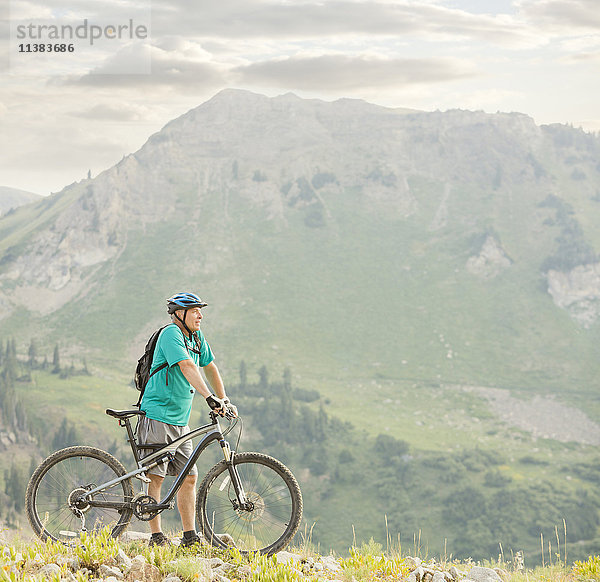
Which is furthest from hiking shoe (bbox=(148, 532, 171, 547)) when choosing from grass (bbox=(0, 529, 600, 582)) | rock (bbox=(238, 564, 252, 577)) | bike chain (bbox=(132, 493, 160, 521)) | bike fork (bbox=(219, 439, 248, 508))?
rock (bbox=(238, 564, 252, 577))

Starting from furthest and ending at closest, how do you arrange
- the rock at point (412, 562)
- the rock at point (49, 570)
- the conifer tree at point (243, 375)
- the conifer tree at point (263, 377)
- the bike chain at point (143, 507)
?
the conifer tree at point (243, 375) → the conifer tree at point (263, 377) → the rock at point (412, 562) → the bike chain at point (143, 507) → the rock at point (49, 570)

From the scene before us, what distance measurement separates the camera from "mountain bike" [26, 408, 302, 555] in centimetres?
749

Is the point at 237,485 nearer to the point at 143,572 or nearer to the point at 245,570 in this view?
the point at 245,570

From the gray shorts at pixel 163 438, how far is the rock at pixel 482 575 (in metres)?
3.49

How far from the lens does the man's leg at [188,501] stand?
756 centimetres

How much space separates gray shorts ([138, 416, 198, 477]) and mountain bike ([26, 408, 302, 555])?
71 mm

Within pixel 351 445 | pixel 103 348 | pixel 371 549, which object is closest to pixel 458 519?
pixel 351 445

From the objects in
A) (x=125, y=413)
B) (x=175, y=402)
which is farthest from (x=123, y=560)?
(x=175, y=402)

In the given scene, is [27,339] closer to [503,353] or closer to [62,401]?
[62,401]

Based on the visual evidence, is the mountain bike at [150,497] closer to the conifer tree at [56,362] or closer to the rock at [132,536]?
the rock at [132,536]

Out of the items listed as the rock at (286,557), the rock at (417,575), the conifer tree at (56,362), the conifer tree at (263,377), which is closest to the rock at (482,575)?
the rock at (417,575)

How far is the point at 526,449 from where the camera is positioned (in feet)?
491

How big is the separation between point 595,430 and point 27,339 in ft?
494

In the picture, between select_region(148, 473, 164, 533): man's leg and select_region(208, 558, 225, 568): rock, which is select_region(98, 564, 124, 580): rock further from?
select_region(148, 473, 164, 533): man's leg
